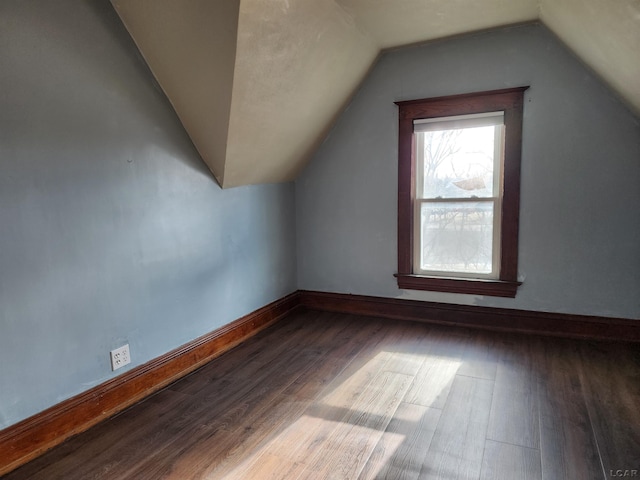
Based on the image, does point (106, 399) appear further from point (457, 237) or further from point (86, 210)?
Answer: point (457, 237)

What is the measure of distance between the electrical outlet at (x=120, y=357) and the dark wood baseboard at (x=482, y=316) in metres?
2.02

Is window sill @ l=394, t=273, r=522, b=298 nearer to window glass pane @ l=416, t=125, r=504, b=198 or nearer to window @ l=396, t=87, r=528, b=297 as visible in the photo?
window @ l=396, t=87, r=528, b=297

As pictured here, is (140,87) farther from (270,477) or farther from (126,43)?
(270,477)

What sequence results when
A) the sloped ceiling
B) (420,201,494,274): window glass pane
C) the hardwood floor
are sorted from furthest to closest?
(420,201,494,274): window glass pane
the sloped ceiling
the hardwood floor

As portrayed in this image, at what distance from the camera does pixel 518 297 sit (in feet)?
10.6

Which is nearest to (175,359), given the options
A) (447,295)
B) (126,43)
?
(126,43)

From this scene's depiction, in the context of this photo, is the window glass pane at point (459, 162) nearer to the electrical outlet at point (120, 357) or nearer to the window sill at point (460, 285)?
the window sill at point (460, 285)

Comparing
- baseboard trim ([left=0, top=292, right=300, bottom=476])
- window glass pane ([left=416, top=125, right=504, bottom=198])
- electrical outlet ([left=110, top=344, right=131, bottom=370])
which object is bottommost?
baseboard trim ([left=0, top=292, right=300, bottom=476])

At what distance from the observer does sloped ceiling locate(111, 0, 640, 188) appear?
6.71ft

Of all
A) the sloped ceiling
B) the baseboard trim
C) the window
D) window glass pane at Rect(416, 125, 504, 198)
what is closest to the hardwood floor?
the baseboard trim

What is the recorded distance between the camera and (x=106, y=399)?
7.22 ft

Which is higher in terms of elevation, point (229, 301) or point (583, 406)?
point (229, 301)

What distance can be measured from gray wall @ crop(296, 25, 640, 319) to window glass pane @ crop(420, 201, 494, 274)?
0.81 ft

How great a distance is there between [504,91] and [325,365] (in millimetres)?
2481
